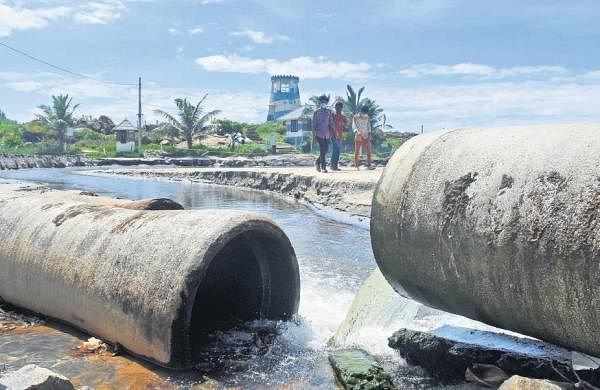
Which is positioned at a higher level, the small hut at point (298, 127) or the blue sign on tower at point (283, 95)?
the blue sign on tower at point (283, 95)

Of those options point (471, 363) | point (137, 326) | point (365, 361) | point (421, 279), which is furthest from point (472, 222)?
point (137, 326)

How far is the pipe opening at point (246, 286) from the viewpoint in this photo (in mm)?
7012

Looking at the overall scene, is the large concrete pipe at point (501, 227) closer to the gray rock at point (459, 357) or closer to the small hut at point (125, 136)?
the gray rock at point (459, 357)

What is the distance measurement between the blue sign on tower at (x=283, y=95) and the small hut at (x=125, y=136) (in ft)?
93.3

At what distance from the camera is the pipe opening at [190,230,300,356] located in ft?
23.0

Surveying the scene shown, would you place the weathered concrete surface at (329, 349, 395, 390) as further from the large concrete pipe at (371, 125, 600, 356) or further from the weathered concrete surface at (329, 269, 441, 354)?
the large concrete pipe at (371, 125, 600, 356)

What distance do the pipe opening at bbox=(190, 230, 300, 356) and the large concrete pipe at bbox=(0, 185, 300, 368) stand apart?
1cm

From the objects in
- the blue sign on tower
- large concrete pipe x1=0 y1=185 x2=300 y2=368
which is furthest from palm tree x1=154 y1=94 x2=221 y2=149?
large concrete pipe x1=0 y1=185 x2=300 y2=368

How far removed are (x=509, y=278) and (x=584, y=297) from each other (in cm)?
51

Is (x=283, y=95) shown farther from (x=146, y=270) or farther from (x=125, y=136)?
(x=146, y=270)

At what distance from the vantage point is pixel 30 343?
6.56 metres

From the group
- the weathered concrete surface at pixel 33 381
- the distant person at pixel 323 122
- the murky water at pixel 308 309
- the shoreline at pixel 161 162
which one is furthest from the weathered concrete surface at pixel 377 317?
the shoreline at pixel 161 162

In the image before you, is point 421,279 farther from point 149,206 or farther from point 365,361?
point 149,206

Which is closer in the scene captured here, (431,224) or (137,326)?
(431,224)
